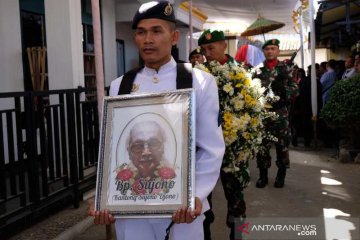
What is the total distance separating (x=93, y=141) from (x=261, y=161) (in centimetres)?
234

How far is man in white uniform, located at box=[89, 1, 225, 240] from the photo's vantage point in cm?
202

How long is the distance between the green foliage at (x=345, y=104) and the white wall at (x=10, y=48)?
512 centimetres

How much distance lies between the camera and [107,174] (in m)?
1.92

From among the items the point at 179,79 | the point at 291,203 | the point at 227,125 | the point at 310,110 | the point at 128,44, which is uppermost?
the point at 128,44

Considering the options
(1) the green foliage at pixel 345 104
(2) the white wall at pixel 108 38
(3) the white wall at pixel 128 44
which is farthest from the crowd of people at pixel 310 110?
(3) the white wall at pixel 128 44

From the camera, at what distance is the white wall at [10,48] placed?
620 centimetres

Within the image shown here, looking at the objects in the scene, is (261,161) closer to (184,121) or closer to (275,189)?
(275,189)

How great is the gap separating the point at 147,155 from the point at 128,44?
10562 millimetres

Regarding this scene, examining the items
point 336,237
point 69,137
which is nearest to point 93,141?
point 69,137

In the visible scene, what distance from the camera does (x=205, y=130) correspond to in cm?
204

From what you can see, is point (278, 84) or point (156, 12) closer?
point (156, 12)

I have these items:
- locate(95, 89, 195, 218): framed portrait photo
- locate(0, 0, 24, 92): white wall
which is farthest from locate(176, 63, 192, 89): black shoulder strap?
locate(0, 0, 24, 92): white wall

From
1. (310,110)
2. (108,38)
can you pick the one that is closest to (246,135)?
(310,110)

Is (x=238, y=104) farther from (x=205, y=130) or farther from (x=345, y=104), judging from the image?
(x=345, y=104)
